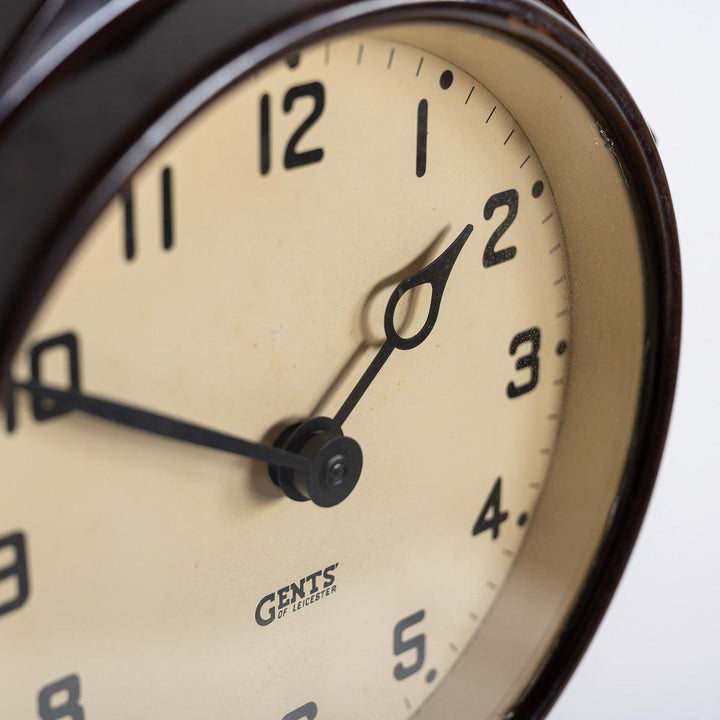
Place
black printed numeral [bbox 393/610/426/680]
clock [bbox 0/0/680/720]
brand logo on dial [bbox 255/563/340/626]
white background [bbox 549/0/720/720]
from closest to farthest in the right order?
1. clock [bbox 0/0/680/720]
2. brand logo on dial [bbox 255/563/340/626]
3. black printed numeral [bbox 393/610/426/680]
4. white background [bbox 549/0/720/720]

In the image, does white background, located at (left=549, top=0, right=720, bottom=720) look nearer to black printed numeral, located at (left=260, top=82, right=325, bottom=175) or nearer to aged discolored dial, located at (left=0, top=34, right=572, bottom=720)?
aged discolored dial, located at (left=0, top=34, right=572, bottom=720)

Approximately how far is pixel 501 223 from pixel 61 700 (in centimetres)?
48

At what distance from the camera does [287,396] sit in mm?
941

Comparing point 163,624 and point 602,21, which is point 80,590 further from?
point 602,21

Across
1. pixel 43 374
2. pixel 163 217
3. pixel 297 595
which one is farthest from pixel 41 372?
pixel 297 595

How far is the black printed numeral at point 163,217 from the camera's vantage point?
2.55 feet

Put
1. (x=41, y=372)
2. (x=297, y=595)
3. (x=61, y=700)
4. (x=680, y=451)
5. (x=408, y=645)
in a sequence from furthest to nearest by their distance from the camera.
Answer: (x=680, y=451)
(x=408, y=645)
(x=297, y=595)
(x=61, y=700)
(x=41, y=372)

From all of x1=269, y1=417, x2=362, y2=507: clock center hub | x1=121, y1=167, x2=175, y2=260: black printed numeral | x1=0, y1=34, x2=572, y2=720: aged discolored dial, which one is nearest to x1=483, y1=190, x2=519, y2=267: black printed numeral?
x1=0, y1=34, x2=572, y2=720: aged discolored dial

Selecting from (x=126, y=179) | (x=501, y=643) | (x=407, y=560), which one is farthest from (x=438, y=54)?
(x=501, y=643)

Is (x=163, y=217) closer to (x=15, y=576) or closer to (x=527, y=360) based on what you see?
(x=15, y=576)

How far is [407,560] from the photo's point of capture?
43.6 inches

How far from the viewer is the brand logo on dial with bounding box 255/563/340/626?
1006 mm

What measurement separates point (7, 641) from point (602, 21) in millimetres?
783

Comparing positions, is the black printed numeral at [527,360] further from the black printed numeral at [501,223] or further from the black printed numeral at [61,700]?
the black printed numeral at [61,700]
